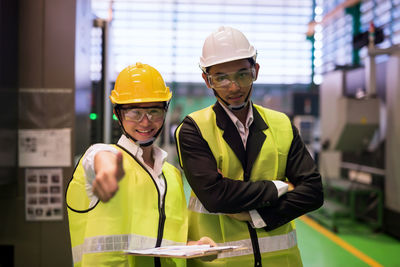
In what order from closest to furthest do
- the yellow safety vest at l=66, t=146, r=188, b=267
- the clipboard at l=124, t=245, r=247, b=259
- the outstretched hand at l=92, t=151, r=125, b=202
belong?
the outstretched hand at l=92, t=151, r=125, b=202, the clipboard at l=124, t=245, r=247, b=259, the yellow safety vest at l=66, t=146, r=188, b=267

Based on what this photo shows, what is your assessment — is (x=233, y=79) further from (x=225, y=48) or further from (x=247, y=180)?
(x=247, y=180)

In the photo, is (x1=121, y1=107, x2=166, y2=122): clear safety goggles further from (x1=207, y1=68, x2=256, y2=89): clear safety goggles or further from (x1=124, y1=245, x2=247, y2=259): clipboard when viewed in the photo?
(x1=124, y1=245, x2=247, y2=259): clipboard

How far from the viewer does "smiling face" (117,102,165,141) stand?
1.65m

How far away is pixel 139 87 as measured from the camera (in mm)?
1696

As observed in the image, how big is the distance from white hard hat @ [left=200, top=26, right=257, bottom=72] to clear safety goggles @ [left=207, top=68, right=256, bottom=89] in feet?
0.24

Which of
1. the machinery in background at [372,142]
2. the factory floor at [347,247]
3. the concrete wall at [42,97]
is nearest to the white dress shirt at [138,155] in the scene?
the concrete wall at [42,97]

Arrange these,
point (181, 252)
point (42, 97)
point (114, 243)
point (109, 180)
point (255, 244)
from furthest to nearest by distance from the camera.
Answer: point (42, 97) < point (255, 244) < point (114, 243) < point (181, 252) < point (109, 180)

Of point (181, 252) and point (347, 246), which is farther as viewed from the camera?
point (347, 246)

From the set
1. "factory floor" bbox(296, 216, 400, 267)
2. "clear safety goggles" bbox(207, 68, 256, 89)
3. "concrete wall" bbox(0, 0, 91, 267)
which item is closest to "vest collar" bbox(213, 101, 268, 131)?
"clear safety goggles" bbox(207, 68, 256, 89)

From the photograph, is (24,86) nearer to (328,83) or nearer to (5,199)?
(5,199)

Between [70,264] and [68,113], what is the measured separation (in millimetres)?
1313

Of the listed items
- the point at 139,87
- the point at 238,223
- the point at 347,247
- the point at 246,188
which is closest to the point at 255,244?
the point at 238,223

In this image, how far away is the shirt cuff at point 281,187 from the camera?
1786mm

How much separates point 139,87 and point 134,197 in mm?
516
